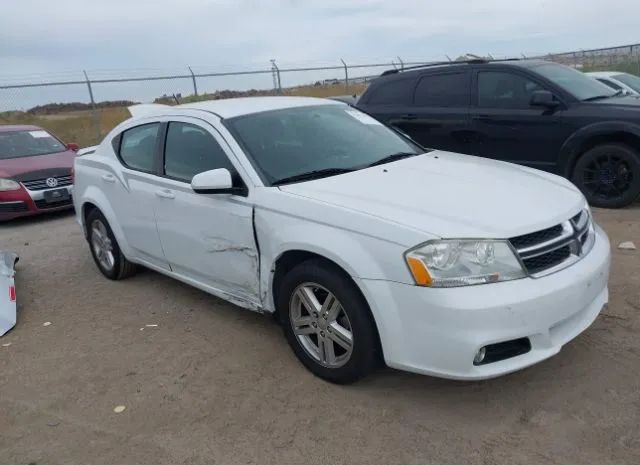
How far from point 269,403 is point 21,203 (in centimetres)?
668

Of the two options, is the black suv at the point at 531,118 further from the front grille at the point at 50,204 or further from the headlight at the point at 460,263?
the front grille at the point at 50,204

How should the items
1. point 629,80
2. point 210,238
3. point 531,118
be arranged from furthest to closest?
point 629,80 → point 531,118 → point 210,238

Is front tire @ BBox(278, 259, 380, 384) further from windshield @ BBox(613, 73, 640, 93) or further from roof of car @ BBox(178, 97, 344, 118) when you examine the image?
windshield @ BBox(613, 73, 640, 93)

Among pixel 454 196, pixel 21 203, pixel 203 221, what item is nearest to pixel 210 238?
pixel 203 221

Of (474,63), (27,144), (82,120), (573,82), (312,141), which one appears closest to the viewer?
(312,141)

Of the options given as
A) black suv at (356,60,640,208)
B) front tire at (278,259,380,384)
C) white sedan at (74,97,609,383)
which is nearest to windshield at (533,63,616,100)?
black suv at (356,60,640,208)

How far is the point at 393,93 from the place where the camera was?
8156 millimetres

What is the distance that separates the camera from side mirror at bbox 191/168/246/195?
360 centimetres

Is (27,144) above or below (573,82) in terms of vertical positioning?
below

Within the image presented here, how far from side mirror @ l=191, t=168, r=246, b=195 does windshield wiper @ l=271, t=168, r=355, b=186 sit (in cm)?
25

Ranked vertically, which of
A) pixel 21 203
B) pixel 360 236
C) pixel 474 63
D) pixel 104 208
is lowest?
pixel 21 203

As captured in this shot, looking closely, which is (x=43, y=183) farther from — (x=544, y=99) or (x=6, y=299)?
(x=544, y=99)

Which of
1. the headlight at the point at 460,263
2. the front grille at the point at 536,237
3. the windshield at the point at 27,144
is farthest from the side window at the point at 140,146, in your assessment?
the windshield at the point at 27,144

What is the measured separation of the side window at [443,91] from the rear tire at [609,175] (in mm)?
1636
